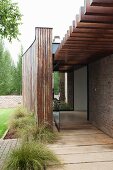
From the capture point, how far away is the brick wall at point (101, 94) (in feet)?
26.3

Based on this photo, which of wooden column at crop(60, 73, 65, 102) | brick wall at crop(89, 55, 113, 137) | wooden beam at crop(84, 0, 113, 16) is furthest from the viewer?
wooden column at crop(60, 73, 65, 102)

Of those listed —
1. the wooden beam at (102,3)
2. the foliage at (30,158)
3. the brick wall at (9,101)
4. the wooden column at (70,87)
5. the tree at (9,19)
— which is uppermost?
the tree at (9,19)

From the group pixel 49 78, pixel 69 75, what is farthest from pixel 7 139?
pixel 69 75

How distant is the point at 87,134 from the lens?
834 centimetres

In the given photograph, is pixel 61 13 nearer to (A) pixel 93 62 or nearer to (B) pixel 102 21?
(A) pixel 93 62

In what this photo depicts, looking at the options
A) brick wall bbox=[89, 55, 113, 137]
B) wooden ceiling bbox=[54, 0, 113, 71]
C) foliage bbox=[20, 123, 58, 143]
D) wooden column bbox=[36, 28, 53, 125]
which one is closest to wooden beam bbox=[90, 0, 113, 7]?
wooden ceiling bbox=[54, 0, 113, 71]

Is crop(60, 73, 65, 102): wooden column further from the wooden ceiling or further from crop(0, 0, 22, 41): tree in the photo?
crop(0, 0, 22, 41): tree

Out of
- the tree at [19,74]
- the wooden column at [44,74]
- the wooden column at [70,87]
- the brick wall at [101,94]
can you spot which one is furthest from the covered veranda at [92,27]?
the tree at [19,74]

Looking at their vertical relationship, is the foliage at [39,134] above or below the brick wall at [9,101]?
below

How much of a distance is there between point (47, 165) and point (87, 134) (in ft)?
11.2

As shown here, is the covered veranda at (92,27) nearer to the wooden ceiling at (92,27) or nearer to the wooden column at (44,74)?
the wooden ceiling at (92,27)

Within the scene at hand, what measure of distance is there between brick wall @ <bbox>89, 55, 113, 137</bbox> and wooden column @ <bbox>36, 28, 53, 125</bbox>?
64.9 inches

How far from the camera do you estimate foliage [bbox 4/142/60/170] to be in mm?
4805

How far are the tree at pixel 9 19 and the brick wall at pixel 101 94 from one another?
3.02 m
